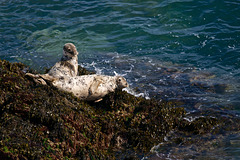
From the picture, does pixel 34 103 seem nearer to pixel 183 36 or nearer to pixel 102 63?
pixel 102 63

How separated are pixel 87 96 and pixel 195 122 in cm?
251

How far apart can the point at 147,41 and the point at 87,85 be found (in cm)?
709

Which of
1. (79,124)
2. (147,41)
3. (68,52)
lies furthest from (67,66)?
(147,41)

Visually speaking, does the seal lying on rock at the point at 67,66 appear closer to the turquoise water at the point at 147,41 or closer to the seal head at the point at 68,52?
the seal head at the point at 68,52

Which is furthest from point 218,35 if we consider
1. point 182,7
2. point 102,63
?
point 102,63

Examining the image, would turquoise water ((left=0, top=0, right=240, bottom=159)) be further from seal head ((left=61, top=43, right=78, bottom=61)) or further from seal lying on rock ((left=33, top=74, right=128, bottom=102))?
seal head ((left=61, top=43, right=78, bottom=61))

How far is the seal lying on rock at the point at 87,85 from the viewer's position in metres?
6.21

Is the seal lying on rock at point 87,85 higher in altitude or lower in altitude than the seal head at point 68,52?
lower

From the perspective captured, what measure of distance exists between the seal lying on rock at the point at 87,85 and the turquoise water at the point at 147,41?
1889 millimetres

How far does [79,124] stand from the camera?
17.6 feet

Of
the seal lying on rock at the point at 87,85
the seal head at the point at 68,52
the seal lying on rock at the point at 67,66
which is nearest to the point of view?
the seal lying on rock at the point at 87,85

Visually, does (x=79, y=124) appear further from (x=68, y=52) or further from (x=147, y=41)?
(x=147, y=41)

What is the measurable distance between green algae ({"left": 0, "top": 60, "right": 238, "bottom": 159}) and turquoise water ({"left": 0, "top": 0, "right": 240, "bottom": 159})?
3.64 feet

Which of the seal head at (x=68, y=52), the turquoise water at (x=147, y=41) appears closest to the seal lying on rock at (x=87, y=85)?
the seal head at (x=68, y=52)
